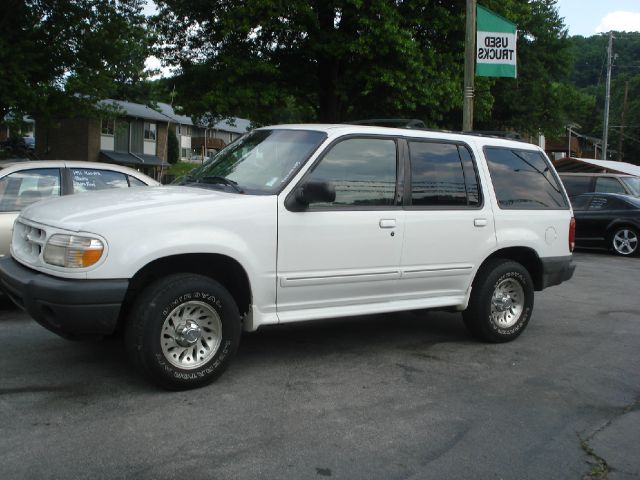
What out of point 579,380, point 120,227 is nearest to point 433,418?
point 579,380

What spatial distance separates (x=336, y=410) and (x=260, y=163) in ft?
6.79

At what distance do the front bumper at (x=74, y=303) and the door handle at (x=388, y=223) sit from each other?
6.88 feet

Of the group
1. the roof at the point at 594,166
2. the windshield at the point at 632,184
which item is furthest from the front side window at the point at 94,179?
the roof at the point at 594,166

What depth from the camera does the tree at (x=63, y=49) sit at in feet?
63.9

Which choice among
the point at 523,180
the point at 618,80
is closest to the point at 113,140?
the point at 523,180

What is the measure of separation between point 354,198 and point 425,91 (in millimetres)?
15235

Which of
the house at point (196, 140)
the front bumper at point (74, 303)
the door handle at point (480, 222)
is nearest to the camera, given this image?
the front bumper at point (74, 303)

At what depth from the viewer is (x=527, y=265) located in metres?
6.89

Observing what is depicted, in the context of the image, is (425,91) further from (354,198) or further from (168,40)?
(354,198)

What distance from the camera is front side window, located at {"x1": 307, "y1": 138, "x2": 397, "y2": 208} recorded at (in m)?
5.36

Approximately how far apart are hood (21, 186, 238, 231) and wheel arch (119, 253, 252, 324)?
37 centimetres

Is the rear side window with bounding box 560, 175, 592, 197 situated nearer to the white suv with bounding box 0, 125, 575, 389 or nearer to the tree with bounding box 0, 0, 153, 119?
the white suv with bounding box 0, 125, 575, 389

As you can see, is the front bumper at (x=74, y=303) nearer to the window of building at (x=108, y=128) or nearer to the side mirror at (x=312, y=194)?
the side mirror at (x=312, y=194)

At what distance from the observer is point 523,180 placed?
6.73 m
